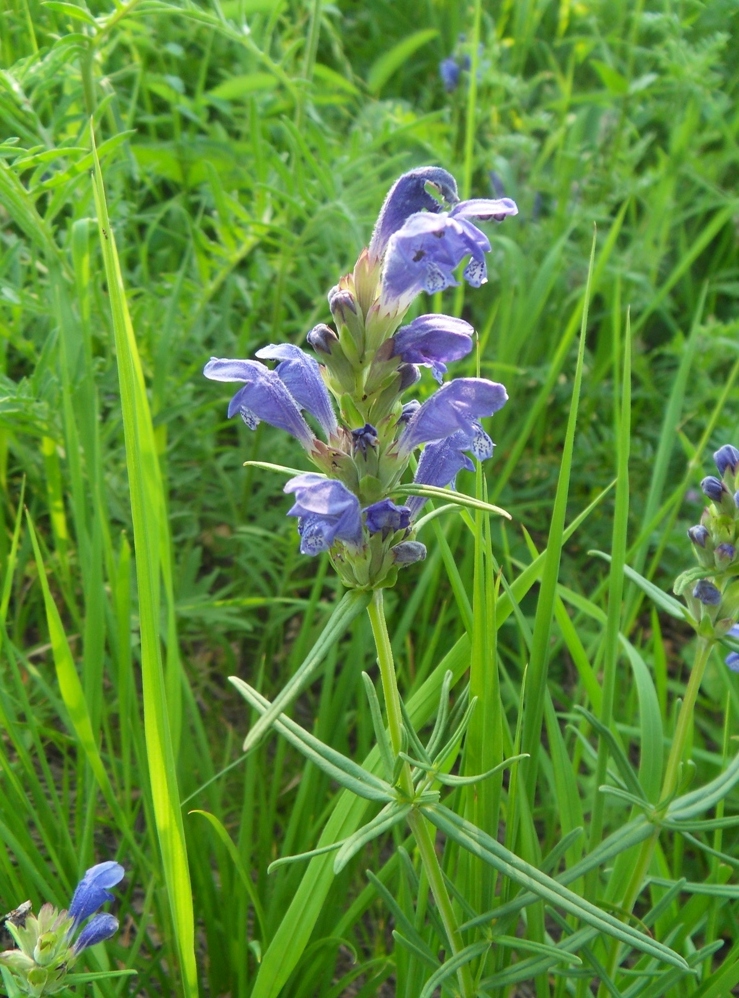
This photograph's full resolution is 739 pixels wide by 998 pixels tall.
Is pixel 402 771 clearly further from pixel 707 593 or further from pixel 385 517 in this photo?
pixel 707 593

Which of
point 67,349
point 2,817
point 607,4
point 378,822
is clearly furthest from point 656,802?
point 607,4

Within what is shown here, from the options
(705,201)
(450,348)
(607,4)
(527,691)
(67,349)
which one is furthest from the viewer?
(607,4)

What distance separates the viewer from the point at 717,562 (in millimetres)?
1371

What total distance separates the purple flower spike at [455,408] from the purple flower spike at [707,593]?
17.8 inches

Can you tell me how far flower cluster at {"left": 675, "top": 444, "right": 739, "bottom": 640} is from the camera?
1370 mm

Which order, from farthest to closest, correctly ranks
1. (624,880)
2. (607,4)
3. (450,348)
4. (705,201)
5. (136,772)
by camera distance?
(607,4)
(705,201)
(136,772)
(624,880)
(450,348)

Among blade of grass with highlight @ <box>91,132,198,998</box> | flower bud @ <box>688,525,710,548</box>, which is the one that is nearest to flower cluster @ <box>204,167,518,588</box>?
blade of grass with highlight @ <box>91,132,198,998</box>

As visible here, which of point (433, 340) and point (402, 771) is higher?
point (433, 340)

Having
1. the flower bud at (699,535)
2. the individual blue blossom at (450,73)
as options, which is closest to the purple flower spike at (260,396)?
the flower bud at (699,535)

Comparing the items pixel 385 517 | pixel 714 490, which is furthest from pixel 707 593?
pixel 385 517

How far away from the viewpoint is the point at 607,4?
349 cm

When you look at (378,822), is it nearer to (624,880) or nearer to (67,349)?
(624,880)

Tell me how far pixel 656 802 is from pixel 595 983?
0.56 metres

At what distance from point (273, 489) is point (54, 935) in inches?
51.3
